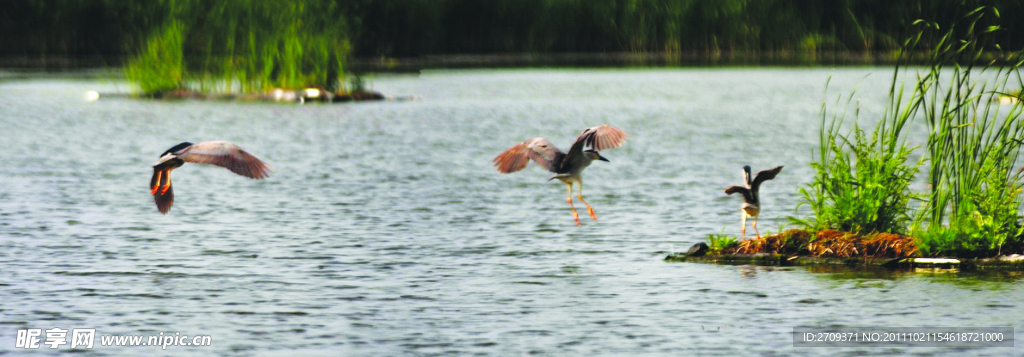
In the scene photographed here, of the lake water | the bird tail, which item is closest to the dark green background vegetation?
the lake water

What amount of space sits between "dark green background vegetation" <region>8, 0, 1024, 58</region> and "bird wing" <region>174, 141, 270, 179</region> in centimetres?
3190

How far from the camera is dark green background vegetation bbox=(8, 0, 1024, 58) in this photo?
42469 millimetres

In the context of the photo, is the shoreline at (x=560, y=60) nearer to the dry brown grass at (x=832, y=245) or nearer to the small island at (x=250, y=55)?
the small island at (x=250, y=55)

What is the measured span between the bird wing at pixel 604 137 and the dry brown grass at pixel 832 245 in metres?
1.24

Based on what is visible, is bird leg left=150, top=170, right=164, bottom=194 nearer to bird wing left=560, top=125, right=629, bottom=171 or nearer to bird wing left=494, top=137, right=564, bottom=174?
bird wing left=494, top=137, right=564, bottom=174

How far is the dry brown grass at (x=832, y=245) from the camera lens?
10.7 metres

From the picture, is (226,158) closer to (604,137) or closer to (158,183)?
(158,183)

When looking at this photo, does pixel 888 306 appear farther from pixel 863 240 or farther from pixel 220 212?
pixel 220 212

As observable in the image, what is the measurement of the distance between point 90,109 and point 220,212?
17.0m

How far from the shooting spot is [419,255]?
1170 cm

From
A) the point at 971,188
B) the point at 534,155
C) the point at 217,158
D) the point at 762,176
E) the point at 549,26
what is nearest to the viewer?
the point at 217,158

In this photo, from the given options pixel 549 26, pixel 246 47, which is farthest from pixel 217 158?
pixel 549 26

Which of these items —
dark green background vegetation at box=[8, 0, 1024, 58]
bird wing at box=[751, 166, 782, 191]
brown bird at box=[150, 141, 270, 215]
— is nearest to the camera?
brown bird at box=[150, 141, 270, 215]

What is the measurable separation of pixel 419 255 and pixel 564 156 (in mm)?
1433
